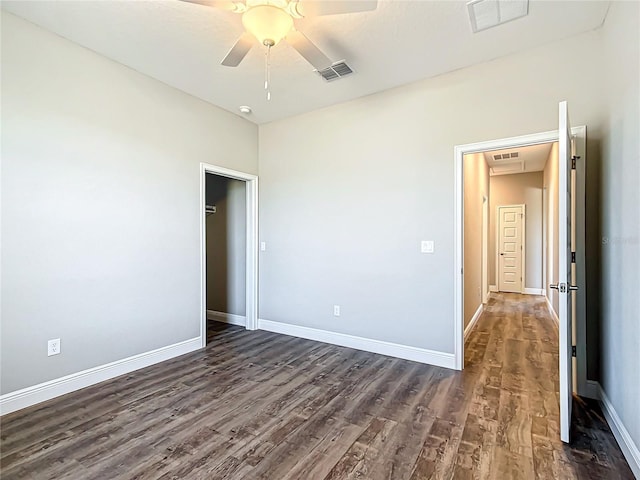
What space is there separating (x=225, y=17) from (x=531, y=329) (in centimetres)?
516

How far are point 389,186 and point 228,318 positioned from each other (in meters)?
3.09

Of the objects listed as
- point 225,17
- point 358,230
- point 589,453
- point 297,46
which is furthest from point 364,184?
point 589,453

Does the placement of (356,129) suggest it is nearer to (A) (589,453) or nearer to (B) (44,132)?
(B) (44,132)

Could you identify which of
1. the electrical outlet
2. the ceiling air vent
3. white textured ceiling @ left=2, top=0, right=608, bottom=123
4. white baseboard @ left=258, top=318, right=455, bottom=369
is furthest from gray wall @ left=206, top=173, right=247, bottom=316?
the electrical outlet

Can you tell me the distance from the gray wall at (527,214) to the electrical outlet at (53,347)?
8105mm

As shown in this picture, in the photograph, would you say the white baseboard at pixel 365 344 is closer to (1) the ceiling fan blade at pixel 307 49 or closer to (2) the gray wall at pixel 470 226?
(2) the gray wall at pixel 470 226

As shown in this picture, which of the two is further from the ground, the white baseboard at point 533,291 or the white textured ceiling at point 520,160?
the white textured ceiling at point 520,160

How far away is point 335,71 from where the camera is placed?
10.1 feet

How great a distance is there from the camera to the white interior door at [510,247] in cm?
773

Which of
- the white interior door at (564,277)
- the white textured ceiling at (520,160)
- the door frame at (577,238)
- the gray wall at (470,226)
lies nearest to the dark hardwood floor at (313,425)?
the door frame at (577,238)

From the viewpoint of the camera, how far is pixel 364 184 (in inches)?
145

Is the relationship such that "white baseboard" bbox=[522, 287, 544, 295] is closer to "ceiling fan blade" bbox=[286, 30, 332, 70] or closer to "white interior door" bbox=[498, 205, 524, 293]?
"white interior door" bbox=[498, 205, 524, 293]

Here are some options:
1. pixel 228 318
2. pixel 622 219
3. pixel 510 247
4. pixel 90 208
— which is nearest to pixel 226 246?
pixel 228 318

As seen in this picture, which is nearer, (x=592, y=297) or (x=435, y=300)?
(x=592, y=297)
